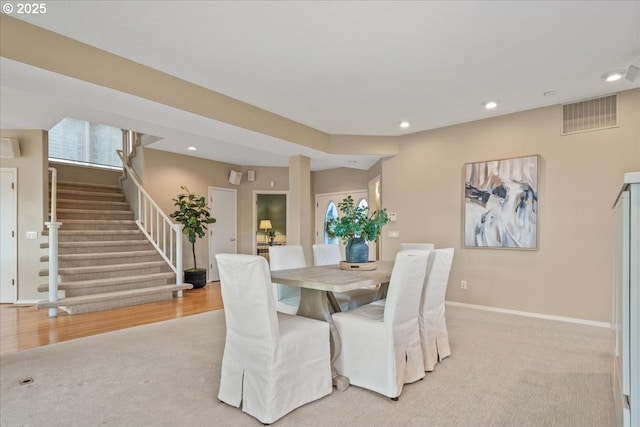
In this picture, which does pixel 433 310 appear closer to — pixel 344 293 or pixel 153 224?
pixel 344 293

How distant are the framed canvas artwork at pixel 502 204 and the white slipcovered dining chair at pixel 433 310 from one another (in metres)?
1.97

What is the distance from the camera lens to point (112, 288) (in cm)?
495

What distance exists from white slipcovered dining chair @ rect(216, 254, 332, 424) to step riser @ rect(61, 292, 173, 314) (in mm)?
3292

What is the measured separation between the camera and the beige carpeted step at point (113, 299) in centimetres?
434

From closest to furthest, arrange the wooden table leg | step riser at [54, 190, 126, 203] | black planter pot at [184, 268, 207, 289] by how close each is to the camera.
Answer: the wooden table leg → black planter pot at [184, 268, 207, 289] → step riser at [54, 190, 126, 203]

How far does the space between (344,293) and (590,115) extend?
333 cm

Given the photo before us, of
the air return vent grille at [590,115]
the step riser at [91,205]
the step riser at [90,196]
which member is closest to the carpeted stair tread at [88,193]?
the step riser at [90,196]

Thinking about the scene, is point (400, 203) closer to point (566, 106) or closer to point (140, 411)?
point (566, 106)

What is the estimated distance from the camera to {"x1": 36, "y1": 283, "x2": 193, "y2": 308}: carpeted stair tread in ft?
14.0

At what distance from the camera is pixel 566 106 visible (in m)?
3.98

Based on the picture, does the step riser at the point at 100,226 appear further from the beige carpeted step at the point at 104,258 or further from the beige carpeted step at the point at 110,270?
the beige carpeted step at the point at 110,270

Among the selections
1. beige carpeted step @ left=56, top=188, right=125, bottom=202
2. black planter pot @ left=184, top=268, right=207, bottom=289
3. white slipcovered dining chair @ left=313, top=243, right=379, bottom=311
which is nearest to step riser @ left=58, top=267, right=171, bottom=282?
black planter pot @ left=184, top=268, right=207, bottom=289

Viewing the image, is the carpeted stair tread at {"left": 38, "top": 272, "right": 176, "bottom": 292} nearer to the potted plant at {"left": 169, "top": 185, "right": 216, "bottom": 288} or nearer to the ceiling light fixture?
the potted plant at {"left": 169, "top": 185, "right": 216, "bottom": 288}

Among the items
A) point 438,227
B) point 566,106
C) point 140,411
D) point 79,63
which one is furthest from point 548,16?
point 140,411
